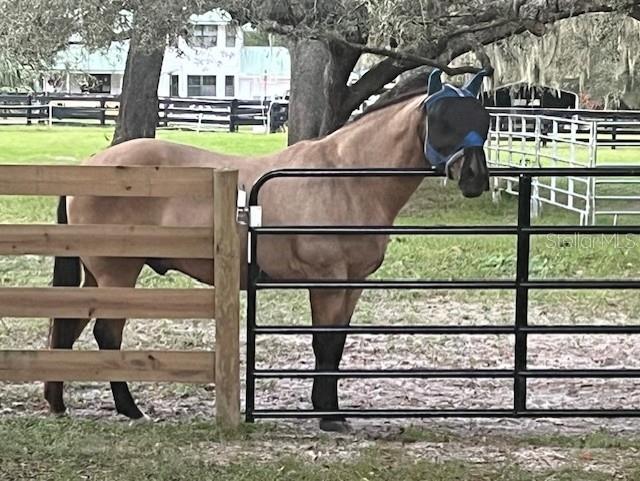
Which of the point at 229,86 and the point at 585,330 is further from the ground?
the point at 229,86

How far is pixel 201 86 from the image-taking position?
45656mm

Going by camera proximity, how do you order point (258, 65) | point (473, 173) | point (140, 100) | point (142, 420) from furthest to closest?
1. point (258, 65)
2. point (140, 100)
3. point (142, 420)
4. point (473, 173)

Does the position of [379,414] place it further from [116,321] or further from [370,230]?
[116,321]

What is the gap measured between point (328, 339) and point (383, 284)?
0.54m

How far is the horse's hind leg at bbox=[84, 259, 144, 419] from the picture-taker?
5.18 meters

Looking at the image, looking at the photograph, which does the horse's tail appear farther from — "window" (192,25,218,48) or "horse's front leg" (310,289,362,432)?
"window" (192,25,218,48)

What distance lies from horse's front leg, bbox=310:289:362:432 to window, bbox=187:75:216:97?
41120mm

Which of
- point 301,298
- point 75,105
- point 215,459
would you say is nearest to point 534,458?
point 215,459

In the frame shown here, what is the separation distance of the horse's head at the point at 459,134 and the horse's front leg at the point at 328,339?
0.86m

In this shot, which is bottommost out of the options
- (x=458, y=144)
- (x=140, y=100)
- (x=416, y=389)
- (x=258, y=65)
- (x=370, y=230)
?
(x=416, y=389)

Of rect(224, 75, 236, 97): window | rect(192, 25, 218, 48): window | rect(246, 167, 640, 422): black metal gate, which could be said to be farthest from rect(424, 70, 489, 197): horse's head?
rect(224, 75, 236, 97): window

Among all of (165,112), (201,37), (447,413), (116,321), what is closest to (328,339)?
(447,413)

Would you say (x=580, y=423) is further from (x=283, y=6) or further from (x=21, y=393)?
(x=283, y=6)

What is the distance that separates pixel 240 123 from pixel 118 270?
2707cm
